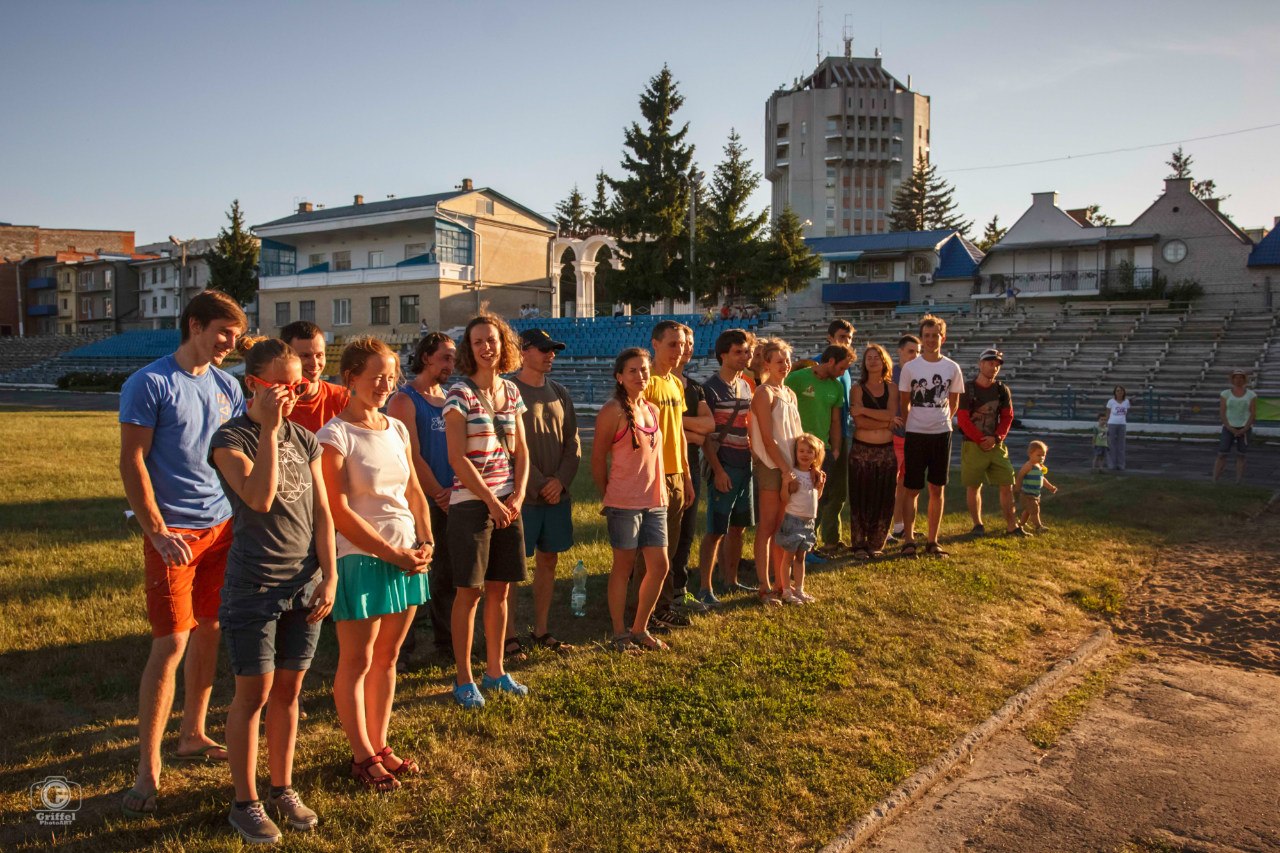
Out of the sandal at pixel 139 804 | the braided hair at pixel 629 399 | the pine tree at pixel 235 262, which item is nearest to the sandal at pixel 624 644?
the braided hair at pixel 629 399

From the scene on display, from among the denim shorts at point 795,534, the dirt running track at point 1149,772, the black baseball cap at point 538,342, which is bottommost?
the dirt running track at point 1149,772

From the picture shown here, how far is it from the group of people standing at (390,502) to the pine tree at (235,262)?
6420 cm

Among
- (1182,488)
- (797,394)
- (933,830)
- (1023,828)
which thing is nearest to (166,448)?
(933,830)

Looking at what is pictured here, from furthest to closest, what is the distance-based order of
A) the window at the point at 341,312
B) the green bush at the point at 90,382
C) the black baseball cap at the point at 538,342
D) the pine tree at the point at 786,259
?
the window at the point at 341,312 < the pine tree at the point at 786,259 < the green bush at the point at 90,382 < the black baseball cap at the point at 538,342

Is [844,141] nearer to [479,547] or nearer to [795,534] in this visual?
[795,534]

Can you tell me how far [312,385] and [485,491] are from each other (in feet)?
3.51

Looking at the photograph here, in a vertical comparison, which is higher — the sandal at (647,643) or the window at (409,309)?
the window at (409,309)

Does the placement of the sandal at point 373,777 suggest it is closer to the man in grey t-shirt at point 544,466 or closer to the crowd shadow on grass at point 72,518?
the man in grey t-shirt at point 544,466

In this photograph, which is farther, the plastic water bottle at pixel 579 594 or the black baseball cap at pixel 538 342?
the plastic water bottle at pixel 579 594

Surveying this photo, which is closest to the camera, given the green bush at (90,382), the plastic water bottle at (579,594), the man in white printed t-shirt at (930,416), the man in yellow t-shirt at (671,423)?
the man in yellow t-shirt at (671,423)

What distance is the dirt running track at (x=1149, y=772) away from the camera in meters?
3.63

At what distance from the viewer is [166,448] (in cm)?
384

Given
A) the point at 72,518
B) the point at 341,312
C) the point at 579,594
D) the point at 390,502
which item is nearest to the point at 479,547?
the point at 390,502

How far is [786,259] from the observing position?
152ft
